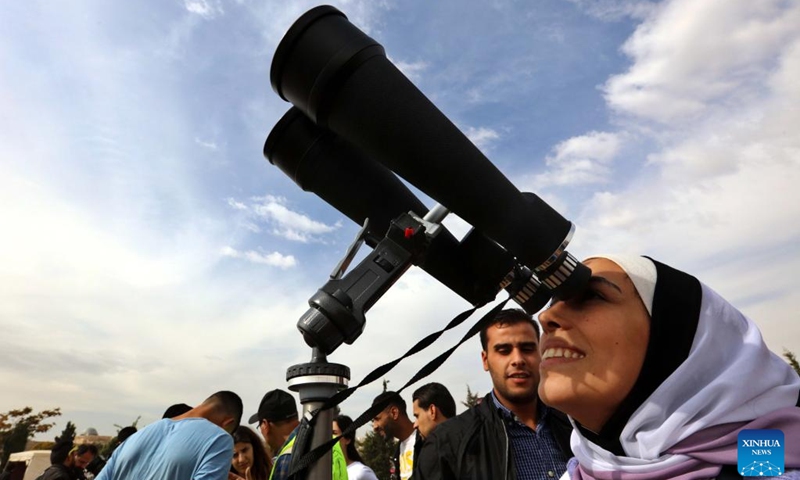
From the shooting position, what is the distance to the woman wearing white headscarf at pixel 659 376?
4.41ft

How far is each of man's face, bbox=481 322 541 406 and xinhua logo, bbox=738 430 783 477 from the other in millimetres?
1751

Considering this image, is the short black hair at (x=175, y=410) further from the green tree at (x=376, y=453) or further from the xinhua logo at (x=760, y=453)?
the green tree at (x=376, y=453)

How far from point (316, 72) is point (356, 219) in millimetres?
527

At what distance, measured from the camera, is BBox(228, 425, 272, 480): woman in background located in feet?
18.1

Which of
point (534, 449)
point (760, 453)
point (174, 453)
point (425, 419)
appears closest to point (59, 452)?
point (174, 453)

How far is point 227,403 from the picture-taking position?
14.5 ft

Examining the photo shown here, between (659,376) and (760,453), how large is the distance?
0.92ft

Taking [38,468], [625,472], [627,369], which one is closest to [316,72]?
[627,369]

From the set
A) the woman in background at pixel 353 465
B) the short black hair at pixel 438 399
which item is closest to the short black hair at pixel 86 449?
the woman in background at pixel 353 465

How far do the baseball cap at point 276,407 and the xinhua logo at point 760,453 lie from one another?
464cm

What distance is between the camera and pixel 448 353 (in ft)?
4.59

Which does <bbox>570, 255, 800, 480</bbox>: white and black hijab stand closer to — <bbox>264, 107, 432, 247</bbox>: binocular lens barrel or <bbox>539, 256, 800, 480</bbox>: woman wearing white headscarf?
<bbox>539, 256, 800, 480</bbox>: woman wearing white headscarf

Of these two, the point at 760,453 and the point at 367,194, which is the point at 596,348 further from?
the point at 367,194

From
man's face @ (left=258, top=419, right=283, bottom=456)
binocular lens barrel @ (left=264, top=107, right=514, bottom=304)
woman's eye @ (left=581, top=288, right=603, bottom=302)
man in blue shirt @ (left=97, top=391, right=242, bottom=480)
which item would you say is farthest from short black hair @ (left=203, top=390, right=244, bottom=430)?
woman's eye @ (left=581, top=288, right=603, bottom=302)
